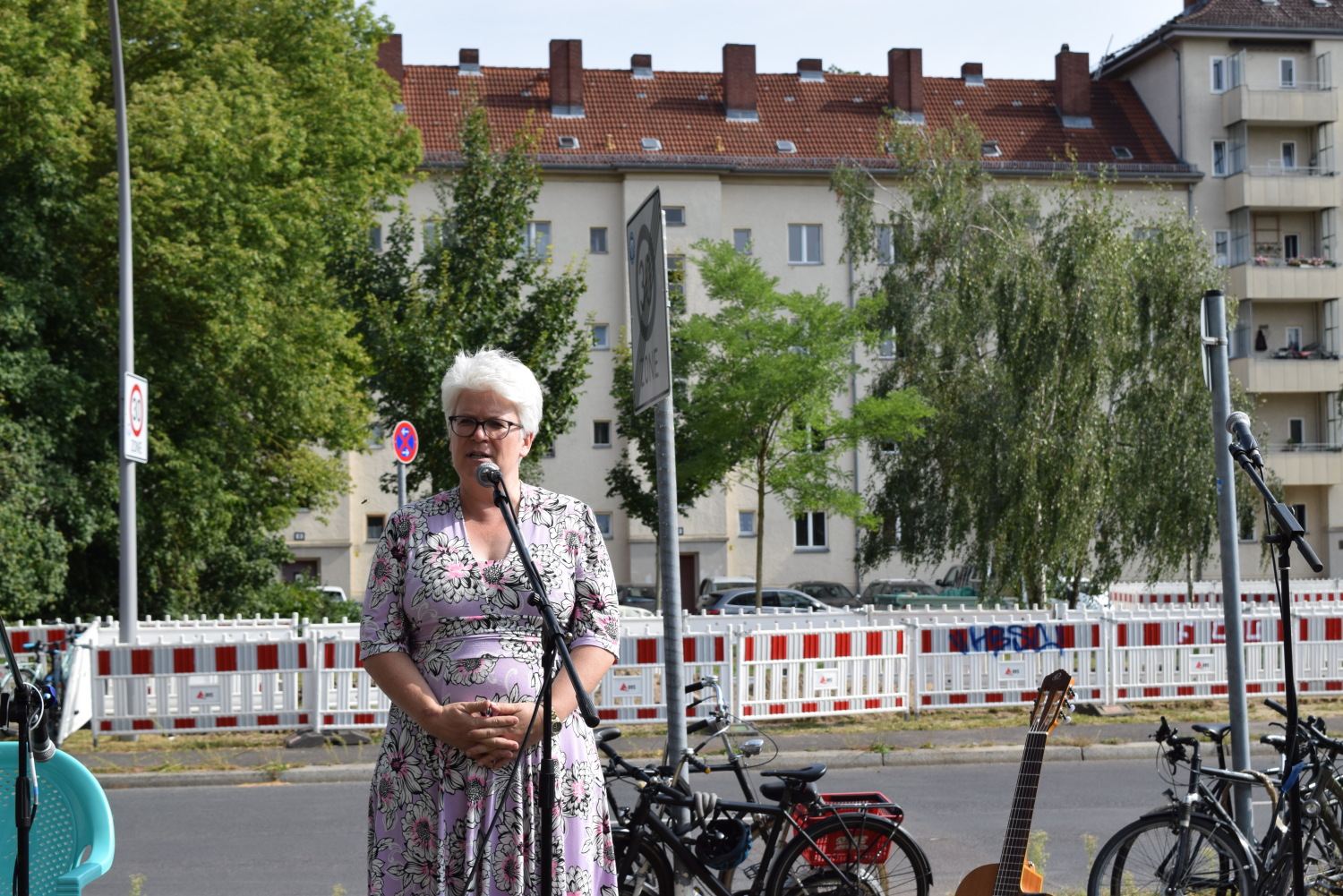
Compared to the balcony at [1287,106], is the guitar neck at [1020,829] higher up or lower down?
lower down

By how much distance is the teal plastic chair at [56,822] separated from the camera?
4379mm

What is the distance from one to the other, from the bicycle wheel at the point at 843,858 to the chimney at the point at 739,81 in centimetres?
5054

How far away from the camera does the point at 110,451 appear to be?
24391mm

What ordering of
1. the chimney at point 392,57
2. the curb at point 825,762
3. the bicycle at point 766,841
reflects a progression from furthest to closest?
the chimney at point 392,57, the curb at point 825,762, the bicycle at point 766,841

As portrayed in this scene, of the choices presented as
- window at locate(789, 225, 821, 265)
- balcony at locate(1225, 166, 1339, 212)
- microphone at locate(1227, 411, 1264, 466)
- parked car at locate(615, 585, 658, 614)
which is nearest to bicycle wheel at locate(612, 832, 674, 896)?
microphone at locate(1227, 411, 1264, 466)

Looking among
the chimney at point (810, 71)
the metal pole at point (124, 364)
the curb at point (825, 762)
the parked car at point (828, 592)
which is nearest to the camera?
the curb at point (825, 762)

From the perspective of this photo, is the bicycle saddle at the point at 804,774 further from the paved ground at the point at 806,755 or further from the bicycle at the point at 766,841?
the paved ground at the point at 806,755

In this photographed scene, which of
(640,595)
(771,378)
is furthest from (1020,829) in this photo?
(640,595)

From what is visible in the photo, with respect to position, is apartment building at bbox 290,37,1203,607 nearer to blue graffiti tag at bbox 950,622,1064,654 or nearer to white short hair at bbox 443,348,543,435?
blue graffiti tag at bbox 950,622,1064,654

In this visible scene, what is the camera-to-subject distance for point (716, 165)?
5166cm

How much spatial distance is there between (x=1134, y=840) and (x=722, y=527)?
144ft

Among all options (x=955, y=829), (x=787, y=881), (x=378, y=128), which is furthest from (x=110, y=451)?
(x=787, y=881)

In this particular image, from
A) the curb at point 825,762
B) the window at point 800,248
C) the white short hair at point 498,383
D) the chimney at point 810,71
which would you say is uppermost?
the chimney at point 810,71

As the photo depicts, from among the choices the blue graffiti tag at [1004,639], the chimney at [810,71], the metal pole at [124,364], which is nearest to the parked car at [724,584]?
the chimney at [810,71]
